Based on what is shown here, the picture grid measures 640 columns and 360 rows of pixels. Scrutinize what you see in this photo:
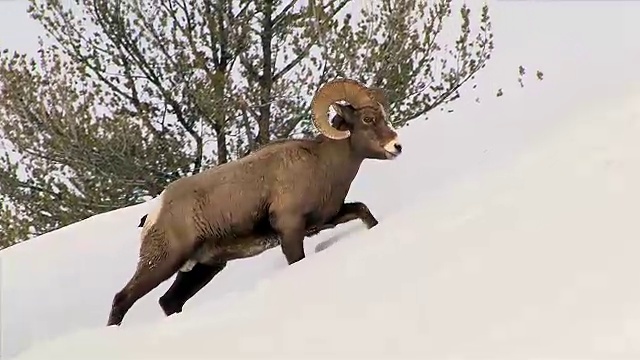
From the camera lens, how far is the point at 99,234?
7.35 meters

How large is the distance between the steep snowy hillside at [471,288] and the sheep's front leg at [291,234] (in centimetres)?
29

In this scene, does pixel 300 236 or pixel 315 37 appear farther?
pixel 315 37

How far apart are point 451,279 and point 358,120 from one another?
168 centimetres

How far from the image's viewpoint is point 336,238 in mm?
5125

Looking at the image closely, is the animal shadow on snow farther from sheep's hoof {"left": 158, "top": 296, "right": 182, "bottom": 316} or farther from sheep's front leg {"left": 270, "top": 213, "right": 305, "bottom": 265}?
sheep's hoof {"left": 158, "top": 296, "right": 182, "bottom": 316}

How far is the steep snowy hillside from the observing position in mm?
2982

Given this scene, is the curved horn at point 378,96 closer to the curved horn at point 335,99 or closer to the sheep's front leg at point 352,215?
the curved horn at point 335,99

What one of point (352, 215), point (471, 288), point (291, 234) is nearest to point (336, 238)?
point (352, 215)

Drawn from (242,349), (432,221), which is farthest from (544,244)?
(242,349)

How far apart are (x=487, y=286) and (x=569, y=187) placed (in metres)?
0.91

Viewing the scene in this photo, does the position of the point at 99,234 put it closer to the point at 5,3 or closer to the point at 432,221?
the point at 432,221

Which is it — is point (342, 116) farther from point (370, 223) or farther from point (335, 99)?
point (370, 223)

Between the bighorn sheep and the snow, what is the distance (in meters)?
0.26

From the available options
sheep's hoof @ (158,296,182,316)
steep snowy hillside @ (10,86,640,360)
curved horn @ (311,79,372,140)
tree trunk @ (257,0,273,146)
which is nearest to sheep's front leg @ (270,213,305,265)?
steep snowy hillside @ (10,86,640,360)
